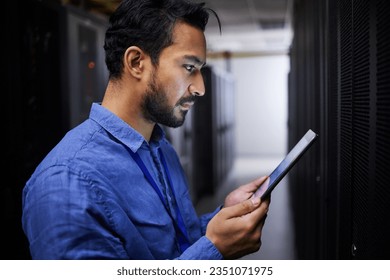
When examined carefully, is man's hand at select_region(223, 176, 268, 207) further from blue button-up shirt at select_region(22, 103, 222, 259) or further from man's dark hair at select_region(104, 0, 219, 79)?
man's dark hair at select_region(104, 0, 219, 79)

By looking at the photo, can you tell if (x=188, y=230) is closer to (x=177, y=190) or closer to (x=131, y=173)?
(x=177, y=190)

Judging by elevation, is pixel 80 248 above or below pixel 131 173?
below

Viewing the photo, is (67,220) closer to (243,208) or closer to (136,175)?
(136,175)

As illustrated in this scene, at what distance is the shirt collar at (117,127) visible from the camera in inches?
36.4

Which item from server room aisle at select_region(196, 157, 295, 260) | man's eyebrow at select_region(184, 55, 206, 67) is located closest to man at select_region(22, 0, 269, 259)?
man's eyebrow at select_region(184, 55, 206, 67)

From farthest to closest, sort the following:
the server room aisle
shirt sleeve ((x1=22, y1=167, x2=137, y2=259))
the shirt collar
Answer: the server room aisle
the shirt collar
shirt sleeve ((x1=22, y1=167, x2=137, y2=259))

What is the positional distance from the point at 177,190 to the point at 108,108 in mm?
274

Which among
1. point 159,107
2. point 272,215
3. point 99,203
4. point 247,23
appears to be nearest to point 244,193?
point 159,107

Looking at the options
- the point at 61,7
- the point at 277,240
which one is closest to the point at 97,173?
the point at 61,7

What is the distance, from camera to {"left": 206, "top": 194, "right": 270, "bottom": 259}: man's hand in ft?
2.75

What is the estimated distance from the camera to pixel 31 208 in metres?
0.78

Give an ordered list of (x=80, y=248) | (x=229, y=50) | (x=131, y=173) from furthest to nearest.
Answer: (x=229, y=50) < (x=131, y=173) < (x=80, y=248)

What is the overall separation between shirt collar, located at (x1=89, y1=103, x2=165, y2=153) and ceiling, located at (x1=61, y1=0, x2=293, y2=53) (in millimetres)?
2625

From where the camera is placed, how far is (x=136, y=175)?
892mm
